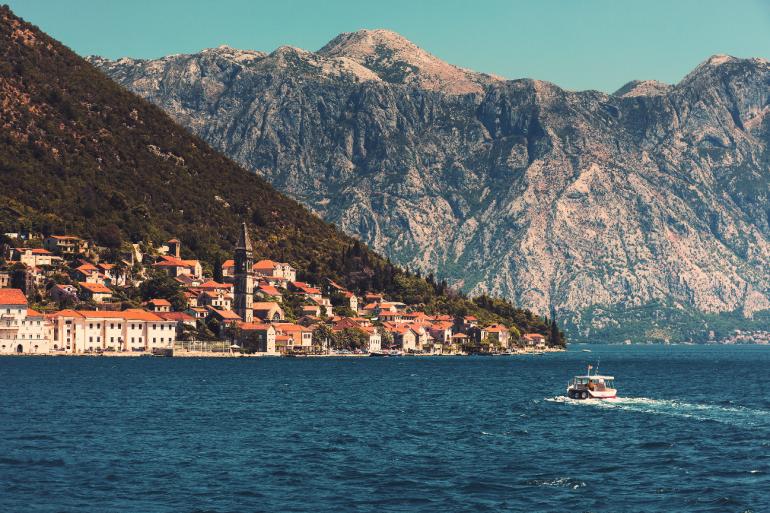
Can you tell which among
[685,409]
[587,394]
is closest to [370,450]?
[685,409]

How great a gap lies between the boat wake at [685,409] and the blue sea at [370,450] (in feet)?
1.05

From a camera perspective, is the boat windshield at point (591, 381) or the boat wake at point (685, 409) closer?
the boat wake at point (685, 409)

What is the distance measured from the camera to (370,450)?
86.0m

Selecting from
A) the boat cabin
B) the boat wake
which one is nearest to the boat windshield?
the boat cabin

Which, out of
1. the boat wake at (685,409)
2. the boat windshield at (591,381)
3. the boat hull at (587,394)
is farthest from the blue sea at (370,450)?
the boat windshield at (591,381)

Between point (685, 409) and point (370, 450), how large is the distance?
153 ft

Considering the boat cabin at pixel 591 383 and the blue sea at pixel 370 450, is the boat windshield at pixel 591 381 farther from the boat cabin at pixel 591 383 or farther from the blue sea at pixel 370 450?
the blue sea at pixel 370 450

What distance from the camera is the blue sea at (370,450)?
66.8 metres

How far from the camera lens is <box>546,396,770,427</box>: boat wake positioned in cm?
11081

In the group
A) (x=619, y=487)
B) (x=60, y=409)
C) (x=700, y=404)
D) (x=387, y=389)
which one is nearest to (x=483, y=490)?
(x=619, y=487)

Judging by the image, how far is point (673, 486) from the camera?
235 ft

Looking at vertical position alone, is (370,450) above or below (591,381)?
below

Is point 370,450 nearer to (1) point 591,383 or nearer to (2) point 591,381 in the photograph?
(1) point 591,383

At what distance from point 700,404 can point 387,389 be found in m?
40.1
